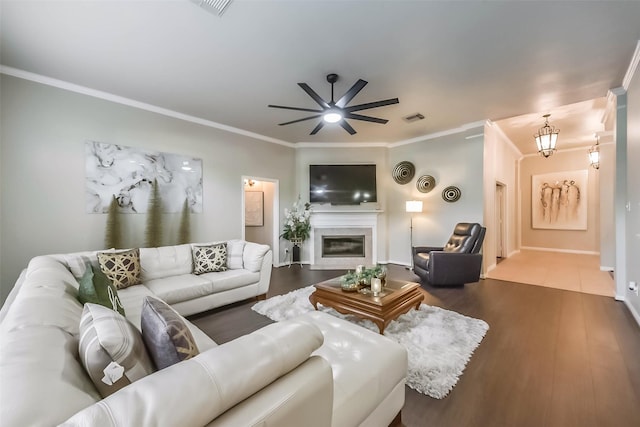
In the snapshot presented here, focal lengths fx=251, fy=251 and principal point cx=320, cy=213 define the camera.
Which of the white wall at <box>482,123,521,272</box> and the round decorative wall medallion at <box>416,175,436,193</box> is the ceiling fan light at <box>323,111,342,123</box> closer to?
the round decorative wall medallion at <box>416,175,436,193</box>

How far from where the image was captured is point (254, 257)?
10.7 ft

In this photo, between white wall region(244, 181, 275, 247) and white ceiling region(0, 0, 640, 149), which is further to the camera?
white wall region(244, 181, 275, 247)

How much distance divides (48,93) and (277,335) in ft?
13.8

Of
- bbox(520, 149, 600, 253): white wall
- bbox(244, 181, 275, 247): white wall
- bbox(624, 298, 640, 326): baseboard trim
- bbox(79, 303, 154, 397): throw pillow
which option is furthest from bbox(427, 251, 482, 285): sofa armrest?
bbox(520, 149, 600, 253): white wall

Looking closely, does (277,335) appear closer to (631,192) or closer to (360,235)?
(631,192)

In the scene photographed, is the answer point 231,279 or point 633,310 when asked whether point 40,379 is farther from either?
point 633,310

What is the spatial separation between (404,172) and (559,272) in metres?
3.46

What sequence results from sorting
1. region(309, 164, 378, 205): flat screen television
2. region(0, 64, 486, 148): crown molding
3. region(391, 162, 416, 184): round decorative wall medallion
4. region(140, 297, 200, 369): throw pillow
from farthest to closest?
region(309, 164, 378, 205): flat screen television < region(391, 162, 416, 184): round decorative wall medallion < region(0, 64, 486, 148): crown molding < region(140, 297, 200, 369): throw pillow

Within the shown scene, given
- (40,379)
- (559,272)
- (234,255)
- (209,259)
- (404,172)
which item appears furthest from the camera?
(404,172)

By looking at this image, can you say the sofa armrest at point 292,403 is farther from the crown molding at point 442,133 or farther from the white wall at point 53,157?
the crown molding at point 442,133

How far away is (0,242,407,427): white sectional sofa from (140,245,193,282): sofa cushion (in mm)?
1351

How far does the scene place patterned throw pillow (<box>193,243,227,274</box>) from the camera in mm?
3168

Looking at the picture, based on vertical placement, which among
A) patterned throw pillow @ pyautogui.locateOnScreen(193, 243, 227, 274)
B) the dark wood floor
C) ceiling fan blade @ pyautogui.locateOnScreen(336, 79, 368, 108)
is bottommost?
the dark wood floor

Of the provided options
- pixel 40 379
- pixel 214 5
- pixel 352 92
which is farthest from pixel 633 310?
pixel 214 5
